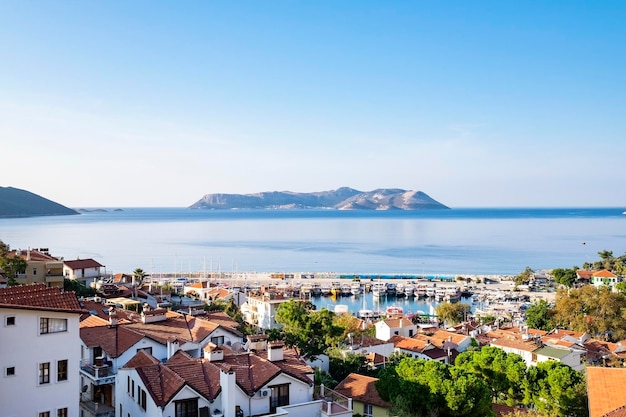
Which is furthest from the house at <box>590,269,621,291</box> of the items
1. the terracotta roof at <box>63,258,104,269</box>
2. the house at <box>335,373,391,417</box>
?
the terracotta roof at <box>63,258,104,269</box>

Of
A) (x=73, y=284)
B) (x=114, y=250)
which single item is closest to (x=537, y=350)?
(x=73, y=284)

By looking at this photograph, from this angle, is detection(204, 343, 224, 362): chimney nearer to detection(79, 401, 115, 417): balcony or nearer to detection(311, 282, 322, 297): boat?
detection(79, 401, 115, 417): balcony

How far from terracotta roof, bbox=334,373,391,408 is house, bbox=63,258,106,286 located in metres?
33.5

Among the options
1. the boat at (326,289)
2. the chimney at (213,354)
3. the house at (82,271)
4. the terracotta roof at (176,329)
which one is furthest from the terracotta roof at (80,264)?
the boat at (326,289)

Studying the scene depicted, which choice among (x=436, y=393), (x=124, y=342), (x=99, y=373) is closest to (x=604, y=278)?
(x=436, y=393)

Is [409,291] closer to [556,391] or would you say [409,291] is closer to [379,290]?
[379,290]

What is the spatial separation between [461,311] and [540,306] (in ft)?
32.7

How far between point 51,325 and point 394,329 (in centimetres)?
3717

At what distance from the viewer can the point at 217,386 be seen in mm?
15242

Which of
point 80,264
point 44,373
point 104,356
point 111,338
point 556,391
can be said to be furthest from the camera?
point 80,264

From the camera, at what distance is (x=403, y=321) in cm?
4950

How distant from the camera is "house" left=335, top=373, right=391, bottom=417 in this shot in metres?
21.7

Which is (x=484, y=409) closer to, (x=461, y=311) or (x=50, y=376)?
(x=50, y=376)

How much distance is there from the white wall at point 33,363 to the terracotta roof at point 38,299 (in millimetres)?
164
